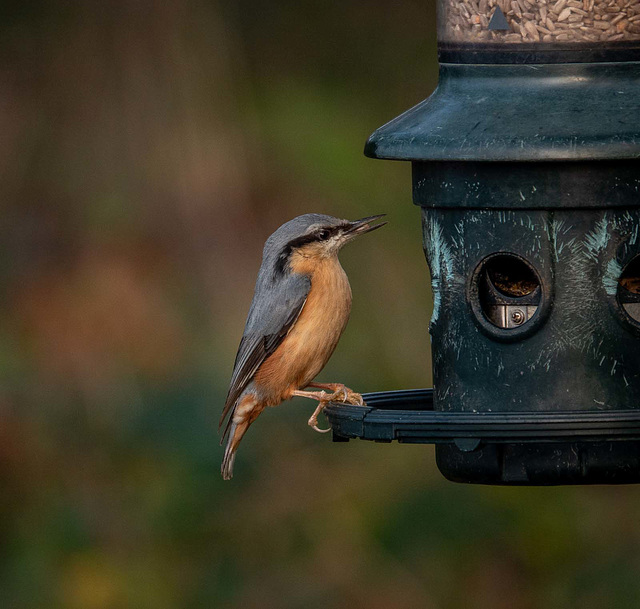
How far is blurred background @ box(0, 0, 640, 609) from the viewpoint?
33.3 feet

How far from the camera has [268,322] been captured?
703cm

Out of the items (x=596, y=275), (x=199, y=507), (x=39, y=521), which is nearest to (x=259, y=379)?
(x=596, y=275)

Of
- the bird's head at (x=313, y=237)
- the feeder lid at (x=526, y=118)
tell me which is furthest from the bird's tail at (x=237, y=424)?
the feeder lid at (x=526, y=118)

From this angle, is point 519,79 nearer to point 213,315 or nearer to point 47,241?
point 213,315

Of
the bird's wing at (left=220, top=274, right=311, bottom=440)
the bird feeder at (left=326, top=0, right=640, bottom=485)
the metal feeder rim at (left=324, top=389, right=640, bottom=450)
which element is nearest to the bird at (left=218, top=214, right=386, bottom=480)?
the bird's wing at (left=220, top=274, right=311, bottom=440)

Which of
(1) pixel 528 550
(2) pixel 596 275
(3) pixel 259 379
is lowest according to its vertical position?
(1) pixel 528 550

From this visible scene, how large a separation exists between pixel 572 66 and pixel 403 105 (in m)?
6.04

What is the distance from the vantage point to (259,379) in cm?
721

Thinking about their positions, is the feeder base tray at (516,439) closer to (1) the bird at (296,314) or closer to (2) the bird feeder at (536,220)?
(2) the bird feeder at (536,220)

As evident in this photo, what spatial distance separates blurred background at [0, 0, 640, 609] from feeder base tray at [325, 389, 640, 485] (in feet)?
12.7

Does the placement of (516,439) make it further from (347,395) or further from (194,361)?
(194,361)

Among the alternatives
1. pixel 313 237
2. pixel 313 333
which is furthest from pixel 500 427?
pixel 313 237

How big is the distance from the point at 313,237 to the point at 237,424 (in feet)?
3.42

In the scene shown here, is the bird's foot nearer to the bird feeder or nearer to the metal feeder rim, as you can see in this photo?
the bird feeder
